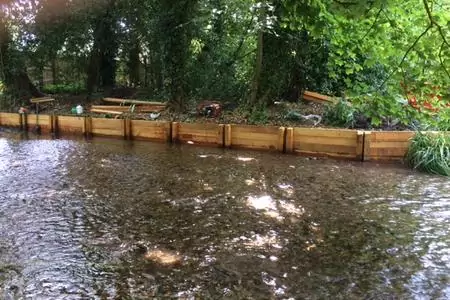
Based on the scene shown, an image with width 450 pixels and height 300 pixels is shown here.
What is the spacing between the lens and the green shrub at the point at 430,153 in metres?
7.89

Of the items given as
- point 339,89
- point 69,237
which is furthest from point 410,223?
point 339,89

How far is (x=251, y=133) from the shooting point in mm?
9820

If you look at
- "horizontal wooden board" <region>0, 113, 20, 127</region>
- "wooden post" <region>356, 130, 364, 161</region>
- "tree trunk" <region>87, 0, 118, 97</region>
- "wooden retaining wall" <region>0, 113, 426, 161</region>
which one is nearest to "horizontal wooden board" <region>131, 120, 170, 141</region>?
"wooden retaining wall" <region>0, 113, 426, 161</region>

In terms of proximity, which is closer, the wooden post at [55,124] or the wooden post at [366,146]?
the wooden post at [366,146]

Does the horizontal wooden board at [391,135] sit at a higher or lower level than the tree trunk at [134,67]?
lower

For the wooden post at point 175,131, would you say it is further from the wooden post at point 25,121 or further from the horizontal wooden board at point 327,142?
the wooden post at point 25,121

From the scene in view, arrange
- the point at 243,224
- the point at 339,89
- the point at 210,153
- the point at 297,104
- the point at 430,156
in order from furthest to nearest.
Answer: the point at 339,89, the point at 297,104, the point at 210,153, the point at 430,156, the point at 243,224

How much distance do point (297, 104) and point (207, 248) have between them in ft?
25.6

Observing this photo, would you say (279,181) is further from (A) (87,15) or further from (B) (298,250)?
(A) (87,15)

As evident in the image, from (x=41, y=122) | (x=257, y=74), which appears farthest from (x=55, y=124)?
(x=257, y=74)

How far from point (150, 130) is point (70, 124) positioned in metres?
2.85

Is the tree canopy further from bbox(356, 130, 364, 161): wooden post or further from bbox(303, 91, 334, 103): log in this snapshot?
bbox(356, 130, 364, 161): wooden post

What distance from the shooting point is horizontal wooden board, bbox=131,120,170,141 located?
10.9m

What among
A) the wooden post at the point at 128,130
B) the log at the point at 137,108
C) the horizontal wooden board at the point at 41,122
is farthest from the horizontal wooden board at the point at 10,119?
the wooden post at the point at 128,130
